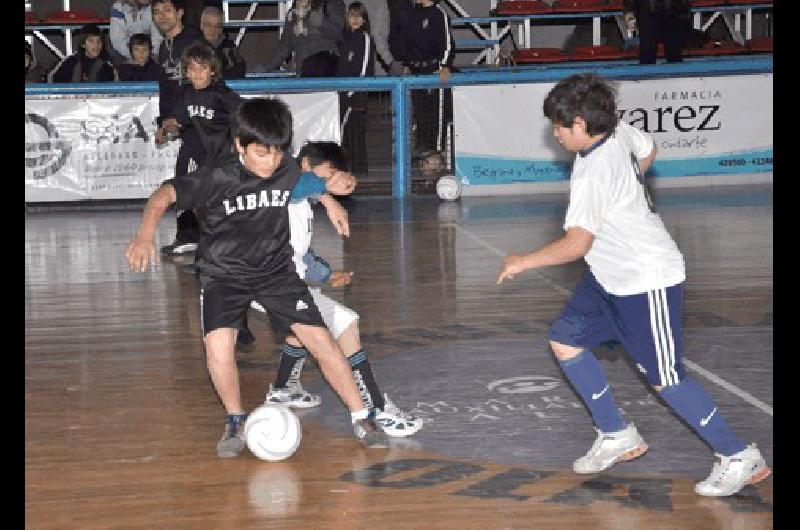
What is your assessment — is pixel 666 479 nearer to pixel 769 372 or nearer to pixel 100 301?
pixel 769 372

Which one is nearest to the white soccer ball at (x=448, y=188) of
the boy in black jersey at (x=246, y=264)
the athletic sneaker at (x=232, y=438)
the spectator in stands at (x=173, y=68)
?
the spectator in stands at (x=173, y=68)

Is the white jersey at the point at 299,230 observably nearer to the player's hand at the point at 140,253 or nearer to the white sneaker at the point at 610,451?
the player's hand at the point at 140,253

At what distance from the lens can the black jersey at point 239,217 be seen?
6.64 meters

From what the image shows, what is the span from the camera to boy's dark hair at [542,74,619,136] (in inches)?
230

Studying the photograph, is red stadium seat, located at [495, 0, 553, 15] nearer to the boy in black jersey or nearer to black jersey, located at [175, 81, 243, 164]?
black jersey, located at [175, 81, 243, 164]

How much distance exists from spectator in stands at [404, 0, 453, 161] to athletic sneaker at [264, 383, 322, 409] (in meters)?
11.2

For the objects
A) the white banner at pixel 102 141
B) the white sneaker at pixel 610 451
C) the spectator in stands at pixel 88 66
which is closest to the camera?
the white sneaker at pixel 610 451

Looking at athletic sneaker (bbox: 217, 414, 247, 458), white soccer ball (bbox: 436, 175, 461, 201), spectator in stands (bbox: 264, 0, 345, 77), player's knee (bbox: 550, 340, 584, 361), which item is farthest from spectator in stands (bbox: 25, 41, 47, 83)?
player's knee (bbox: 550, 340, 584, 361)

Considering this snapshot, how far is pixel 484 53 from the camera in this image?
23.4m

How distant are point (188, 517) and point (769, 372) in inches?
155

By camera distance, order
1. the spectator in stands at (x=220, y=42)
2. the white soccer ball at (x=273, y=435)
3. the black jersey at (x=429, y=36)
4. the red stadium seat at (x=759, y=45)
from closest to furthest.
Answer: the white soccer ball at (x=273, y=435)
the spectator in stands at (x=220, y=42)
the black jersey at (x=429, y=36)
the red stadium seat at (x=759, y=45)

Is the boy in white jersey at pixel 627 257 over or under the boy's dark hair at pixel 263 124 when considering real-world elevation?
under

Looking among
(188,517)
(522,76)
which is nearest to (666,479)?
(188,517)

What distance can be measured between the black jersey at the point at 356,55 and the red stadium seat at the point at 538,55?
12.8 ft
